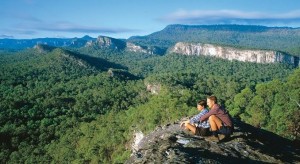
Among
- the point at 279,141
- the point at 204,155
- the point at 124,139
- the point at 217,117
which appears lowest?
the point at 124,139

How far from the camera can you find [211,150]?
54.3ft

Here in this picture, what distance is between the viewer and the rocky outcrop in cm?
1492

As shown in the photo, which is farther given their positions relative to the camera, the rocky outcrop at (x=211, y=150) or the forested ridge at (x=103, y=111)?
the forested ridge at (x=103, y=111)

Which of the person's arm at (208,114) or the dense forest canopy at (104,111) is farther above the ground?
the person's arm at (208,114)

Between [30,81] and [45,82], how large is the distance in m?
7.42

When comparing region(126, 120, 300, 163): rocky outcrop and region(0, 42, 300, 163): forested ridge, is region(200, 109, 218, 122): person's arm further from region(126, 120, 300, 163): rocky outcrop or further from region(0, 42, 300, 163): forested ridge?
region(0, 42, 300, 163): forested ridge

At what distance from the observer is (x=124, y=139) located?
70.9m

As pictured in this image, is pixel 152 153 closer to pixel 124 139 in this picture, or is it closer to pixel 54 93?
pixel 124 139

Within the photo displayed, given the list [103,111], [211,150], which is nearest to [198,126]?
[211,150]

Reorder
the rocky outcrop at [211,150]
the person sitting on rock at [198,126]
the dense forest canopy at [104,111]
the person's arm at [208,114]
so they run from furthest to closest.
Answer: the dense forest canopy at [104,111]
the person sitting on rock at [198,126]
the person's arm at [208,114]
the rocky outcrop at [211,150]

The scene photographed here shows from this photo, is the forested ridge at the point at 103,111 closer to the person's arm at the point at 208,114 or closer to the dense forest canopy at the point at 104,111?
the dense forest canopy at the point at 104,111

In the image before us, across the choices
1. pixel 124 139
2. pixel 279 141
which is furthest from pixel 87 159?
pixel 279 141

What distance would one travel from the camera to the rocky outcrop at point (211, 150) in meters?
14.9

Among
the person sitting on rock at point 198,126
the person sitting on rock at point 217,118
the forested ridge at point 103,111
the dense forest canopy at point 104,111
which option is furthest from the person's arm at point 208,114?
the forested ridge at point 103,111
